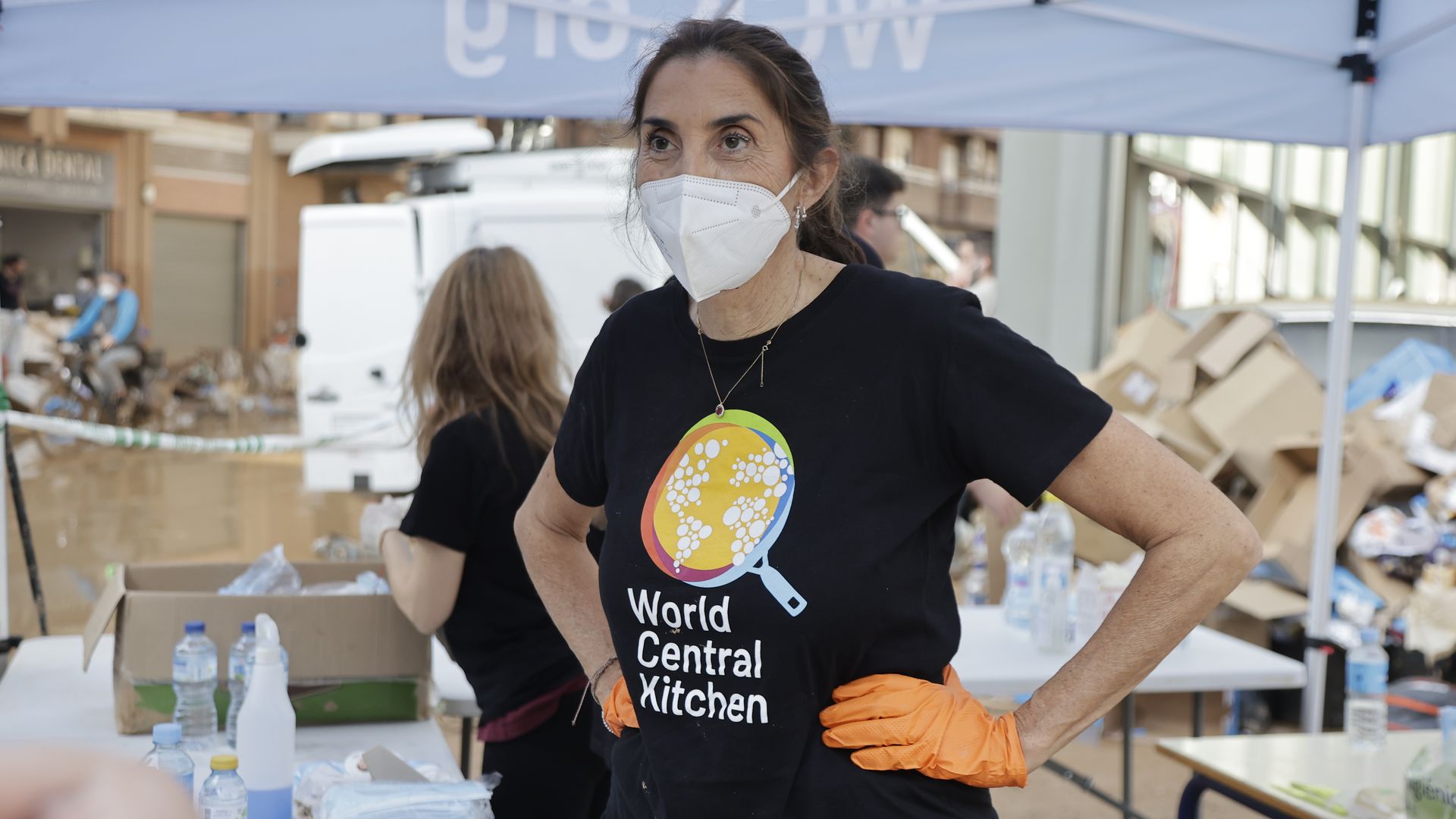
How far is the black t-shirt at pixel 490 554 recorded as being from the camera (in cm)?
244

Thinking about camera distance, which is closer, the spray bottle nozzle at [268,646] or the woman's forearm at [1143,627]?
the woman's forearm at [1143,627]

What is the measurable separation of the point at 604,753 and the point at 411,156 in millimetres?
9075

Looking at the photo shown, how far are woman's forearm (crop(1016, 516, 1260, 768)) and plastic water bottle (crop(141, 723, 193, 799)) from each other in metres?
1.28

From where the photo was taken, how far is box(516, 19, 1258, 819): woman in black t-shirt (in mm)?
1435

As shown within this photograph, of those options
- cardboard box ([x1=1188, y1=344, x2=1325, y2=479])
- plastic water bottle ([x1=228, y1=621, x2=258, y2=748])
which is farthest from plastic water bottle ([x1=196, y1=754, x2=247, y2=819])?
cardboard box ([x1=1188, y1=344, x2=1325, y2=479])

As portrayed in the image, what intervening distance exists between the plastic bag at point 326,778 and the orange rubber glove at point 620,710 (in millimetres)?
518

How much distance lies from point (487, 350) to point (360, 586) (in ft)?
1.97

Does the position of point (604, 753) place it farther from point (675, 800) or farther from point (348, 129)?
point (348, 129)

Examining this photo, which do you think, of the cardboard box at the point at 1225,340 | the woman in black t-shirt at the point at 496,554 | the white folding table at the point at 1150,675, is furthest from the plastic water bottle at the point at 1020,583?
the cardboard box at the point at 1225,340

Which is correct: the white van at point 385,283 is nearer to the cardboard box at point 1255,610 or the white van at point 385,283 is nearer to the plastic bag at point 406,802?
the cardboard box at point 1255,610

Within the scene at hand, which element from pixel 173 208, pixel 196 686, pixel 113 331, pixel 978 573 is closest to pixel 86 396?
pixel 113 331

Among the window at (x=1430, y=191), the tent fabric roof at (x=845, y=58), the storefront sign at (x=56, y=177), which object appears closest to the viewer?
the tent fabric roof at (x=845, y=58)

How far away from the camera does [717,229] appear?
159cm

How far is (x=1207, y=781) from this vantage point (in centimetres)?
266
